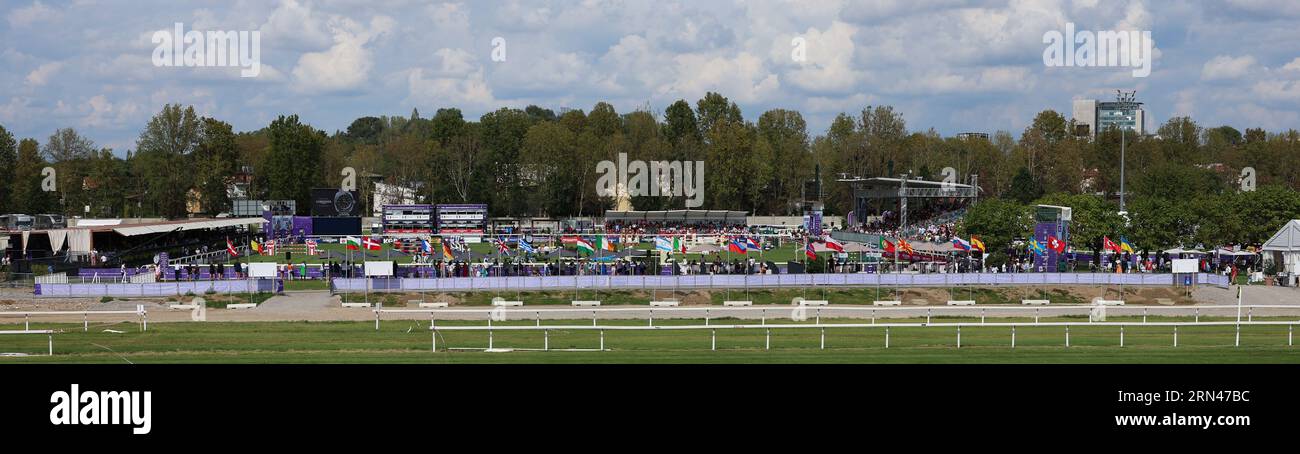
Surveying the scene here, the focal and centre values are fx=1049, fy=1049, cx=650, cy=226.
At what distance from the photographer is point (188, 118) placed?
110 metres

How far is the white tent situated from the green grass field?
72.0 feet

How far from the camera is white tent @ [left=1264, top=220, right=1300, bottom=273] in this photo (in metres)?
46.6

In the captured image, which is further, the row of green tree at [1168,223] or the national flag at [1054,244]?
the row of green tree at [1168,223]

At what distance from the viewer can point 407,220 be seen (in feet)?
297

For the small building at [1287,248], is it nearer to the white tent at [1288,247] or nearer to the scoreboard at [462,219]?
the white tent at [1288,247]

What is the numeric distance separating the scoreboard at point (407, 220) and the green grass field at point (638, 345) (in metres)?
60.3

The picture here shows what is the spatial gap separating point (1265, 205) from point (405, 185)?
9235 centimetres

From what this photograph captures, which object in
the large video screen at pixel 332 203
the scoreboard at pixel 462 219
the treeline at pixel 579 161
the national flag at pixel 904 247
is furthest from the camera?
the treeline at pixel 579 161

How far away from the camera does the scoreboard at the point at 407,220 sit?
9006 centimetres

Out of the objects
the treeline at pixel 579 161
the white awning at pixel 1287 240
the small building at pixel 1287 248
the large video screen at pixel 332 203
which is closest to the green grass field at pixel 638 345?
the small building at pixel 1287 248

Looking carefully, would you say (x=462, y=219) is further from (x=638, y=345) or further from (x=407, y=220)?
(x=638, y=345)

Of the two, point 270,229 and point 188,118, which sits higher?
point 188,118
